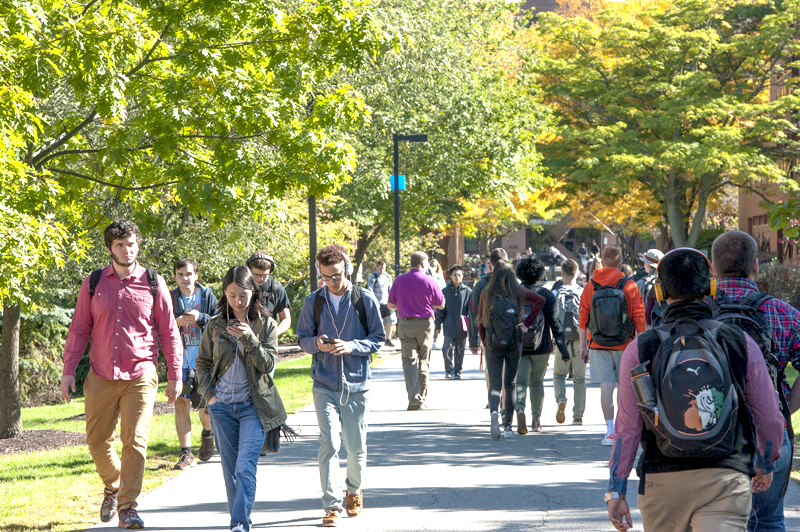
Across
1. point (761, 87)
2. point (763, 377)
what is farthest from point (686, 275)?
point (761, 87)

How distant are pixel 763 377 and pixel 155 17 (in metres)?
8.47

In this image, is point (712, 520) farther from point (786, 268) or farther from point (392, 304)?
point (786, 268)

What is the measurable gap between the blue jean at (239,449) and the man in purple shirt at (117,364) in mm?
720

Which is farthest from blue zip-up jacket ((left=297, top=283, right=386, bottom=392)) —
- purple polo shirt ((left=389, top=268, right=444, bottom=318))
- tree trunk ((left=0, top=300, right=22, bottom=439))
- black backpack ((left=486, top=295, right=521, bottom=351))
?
tree trunk ((left=0, top=300, right=22, bottom=439))

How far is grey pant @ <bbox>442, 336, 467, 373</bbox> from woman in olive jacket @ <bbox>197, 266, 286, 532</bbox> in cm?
969

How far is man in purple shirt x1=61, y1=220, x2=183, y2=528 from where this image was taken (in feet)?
20.3

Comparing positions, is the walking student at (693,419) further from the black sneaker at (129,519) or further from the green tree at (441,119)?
the green tree at (441,119)

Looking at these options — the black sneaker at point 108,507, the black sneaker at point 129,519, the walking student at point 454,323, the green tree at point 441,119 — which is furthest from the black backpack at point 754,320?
the green tree at point 441,119

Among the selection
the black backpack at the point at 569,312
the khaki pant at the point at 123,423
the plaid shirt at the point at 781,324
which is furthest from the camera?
the black backpack at the point at 569,312

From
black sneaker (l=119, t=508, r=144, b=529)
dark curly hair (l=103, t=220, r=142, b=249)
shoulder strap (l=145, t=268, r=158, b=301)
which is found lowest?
black sneaker (l=119, t=508, r=144, b=529)

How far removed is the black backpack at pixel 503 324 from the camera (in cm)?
923

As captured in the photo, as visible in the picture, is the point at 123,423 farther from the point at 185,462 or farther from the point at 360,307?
the point at 185,462

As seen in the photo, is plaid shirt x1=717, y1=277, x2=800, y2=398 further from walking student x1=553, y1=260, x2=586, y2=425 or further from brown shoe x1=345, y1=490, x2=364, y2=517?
walking student x1=553, y1=260, x2=586, y2=425

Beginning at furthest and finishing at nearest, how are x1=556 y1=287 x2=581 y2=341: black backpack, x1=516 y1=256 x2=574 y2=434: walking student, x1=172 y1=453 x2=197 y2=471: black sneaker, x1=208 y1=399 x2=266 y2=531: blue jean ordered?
x1=556 y1=287 x2=581 y2=341: black backpack, x1=516 y1=256 x2=574 y2=434: walking student, x1=172 y1=453 x2=197 y2=471: black sneaker, x1=208 y1=399 x2=266 y2=531: blue jean
